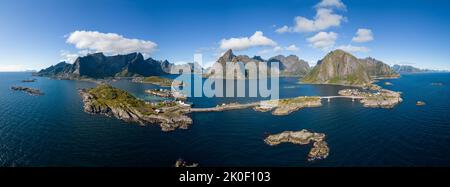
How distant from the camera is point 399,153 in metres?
86.4

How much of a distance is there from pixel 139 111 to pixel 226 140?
61.4 m

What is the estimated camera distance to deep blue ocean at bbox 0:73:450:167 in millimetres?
81812

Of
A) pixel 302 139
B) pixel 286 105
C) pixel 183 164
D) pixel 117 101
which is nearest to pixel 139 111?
pixel 117 101

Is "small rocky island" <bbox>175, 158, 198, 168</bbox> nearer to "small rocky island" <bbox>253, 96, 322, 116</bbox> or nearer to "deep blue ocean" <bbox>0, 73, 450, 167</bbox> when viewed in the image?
"deep blue ocean" <bbox>0, 73, 450, 167</bbox>

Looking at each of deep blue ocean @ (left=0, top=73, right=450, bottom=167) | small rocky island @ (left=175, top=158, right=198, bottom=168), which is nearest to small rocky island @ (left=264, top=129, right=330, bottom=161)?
deep blue ocean @ (left=0, top=73, right=450, bottom=167)

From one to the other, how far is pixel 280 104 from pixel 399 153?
303 ft

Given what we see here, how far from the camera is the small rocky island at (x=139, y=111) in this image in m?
129

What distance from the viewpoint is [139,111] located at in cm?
14162

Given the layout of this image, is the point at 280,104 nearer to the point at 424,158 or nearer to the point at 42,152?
the point at 424,158

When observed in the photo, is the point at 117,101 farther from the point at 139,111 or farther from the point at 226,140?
the point at 226,140

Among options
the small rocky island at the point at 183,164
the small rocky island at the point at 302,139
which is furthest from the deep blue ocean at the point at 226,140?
the small rocky island at the point at 302,139

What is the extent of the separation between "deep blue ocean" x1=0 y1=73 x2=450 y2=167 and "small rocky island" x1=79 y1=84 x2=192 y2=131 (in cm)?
695
